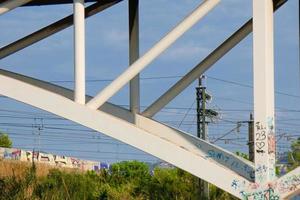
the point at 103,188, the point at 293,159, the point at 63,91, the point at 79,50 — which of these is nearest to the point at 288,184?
the point at 79,50

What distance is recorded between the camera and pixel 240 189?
10609mm

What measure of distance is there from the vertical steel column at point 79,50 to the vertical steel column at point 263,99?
2700 mm

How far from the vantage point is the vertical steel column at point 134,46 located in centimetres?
1411

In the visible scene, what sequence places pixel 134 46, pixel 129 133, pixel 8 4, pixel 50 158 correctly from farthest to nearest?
1. pixel 50 158
2. pixel 134 46
3. pixel 8 4
4. pixel 129 133

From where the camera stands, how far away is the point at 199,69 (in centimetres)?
1365

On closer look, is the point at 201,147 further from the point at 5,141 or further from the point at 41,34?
the point at 5,141

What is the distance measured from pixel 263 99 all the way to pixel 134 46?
4682mm

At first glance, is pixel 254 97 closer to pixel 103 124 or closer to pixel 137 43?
pixel 103 124

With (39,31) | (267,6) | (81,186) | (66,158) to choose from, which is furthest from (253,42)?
(66,158)

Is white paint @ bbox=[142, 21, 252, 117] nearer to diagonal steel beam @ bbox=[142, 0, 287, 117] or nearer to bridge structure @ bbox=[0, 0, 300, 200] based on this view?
diagonal steel beam @ bbox=[142, 0, 287, 117]

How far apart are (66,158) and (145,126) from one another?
221 feet

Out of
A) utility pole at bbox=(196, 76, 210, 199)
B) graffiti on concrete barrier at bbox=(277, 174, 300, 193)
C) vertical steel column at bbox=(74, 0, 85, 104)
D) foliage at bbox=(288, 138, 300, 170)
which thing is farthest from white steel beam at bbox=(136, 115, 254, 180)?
utility pole at bbox=(196, 76, 210, 199)

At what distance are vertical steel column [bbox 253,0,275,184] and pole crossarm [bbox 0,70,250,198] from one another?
0.42 m

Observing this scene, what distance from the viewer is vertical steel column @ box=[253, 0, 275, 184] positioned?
10.3 meters
